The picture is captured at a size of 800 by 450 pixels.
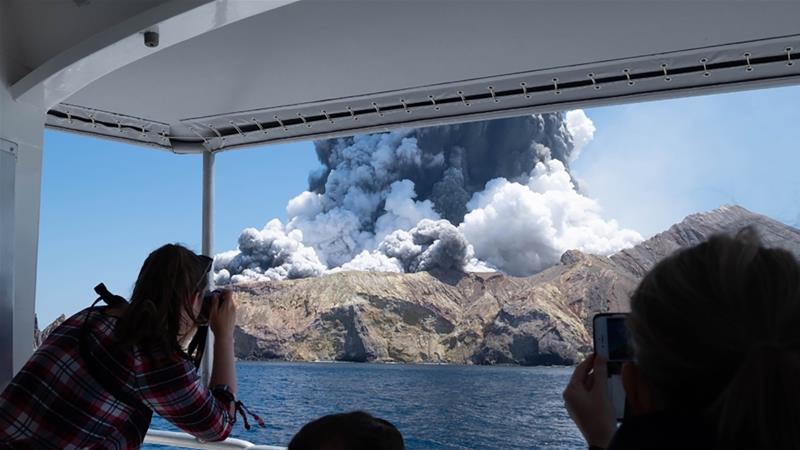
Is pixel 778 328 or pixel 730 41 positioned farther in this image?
pixel 730 41

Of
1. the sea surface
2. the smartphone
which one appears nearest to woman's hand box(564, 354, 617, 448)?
the smartphone

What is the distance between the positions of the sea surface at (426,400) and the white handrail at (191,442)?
25429 mm

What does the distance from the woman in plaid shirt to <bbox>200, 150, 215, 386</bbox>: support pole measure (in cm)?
166

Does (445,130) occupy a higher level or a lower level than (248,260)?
higher

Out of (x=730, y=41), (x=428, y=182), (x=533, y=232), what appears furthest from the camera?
(x=428, y=182)

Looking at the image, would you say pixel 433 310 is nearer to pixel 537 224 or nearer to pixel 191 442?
pixel 537 224

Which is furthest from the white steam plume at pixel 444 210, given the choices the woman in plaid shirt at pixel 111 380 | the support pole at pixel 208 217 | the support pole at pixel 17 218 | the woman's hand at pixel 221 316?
the woman in plaid shirt at pixel 111 380

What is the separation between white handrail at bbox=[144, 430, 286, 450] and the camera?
90.0 inches

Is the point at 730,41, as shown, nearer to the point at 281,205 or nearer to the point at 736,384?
the point at 736,384

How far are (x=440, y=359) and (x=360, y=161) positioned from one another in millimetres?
10251

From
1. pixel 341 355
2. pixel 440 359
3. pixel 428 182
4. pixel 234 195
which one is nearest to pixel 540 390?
pixel 440 359

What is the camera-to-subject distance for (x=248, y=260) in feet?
106

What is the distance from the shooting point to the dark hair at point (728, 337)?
1.44 feet

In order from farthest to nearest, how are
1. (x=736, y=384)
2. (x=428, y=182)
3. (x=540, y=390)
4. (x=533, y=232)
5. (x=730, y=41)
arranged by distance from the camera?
(x=428, y=182)
(x=533, y=232)
(x=540, y=390)
(x=730, y=41)
(x=736, y=384)
